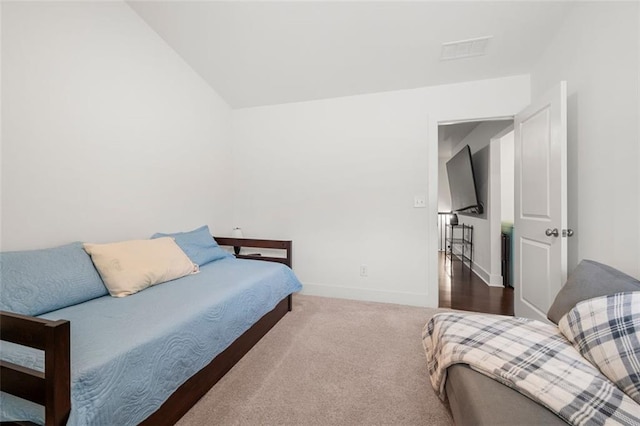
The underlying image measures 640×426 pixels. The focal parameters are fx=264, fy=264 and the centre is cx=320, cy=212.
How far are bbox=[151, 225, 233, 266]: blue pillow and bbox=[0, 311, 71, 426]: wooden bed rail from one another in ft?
4.69

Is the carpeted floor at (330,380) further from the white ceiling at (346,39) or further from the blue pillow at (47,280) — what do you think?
the white ceiling at (346,39)

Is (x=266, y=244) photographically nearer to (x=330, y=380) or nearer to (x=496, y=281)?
(x=330, y=380)

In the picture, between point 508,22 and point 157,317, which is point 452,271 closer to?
point 508,22

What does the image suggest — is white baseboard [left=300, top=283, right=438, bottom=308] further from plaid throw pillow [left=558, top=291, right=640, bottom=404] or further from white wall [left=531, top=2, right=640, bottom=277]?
plaid throw pillow [left=558, top=291, right=640, bottom=404]

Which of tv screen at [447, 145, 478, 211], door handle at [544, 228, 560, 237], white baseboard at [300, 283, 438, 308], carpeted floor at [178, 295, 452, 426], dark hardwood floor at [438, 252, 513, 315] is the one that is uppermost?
tv screen at [447, 145, 478, 211]

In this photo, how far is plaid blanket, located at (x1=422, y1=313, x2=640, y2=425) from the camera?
31.6 inches

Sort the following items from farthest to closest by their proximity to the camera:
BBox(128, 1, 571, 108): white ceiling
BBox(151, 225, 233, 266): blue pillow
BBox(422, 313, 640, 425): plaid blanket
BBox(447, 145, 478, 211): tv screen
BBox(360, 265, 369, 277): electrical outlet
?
BBox(447, 145, 478, 211): tv screen, BBox(360, 265, 369, 277): electrical outlet, BBox(151, 225, 233, 266): blue pillow, BBox(128, 1, 571, 108): white ceiling, BBox(422, 313, 640, 425): plaid blanket

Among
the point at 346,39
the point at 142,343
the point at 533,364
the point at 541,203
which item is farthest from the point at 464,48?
the point at 142,343

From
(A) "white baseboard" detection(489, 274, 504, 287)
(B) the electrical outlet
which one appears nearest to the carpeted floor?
(B) the electrical outlet

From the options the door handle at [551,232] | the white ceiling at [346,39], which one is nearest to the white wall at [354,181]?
the white ceiling at [346,39]

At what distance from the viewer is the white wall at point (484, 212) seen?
11.8 feet

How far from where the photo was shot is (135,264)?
69.9 inches

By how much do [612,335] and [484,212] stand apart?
3.39 metres

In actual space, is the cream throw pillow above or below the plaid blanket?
above
